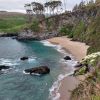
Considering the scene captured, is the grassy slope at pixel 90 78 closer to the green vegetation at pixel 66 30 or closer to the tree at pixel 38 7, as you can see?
the green vegetation at pixel 66 30

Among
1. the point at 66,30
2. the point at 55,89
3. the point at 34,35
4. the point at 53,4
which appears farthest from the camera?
the point at 53,4

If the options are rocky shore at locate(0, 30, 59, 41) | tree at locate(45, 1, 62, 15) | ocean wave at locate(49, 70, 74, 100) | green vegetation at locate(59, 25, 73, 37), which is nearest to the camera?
ocean wave at locate(49, 70, 74, 100)

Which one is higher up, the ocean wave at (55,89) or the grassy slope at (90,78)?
the grassy slope at (90,78)

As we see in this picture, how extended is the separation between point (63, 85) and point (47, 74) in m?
8.95

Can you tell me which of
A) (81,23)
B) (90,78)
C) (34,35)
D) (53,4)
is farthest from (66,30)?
(90,78)

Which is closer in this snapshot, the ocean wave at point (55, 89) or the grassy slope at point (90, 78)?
the grassy slope at point (90, 78)

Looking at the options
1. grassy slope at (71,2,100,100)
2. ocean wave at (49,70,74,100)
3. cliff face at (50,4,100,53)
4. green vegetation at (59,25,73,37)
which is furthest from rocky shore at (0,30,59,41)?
ocean wave at (49,70,74,100)

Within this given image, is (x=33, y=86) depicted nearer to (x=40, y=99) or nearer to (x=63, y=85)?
(x=63, y=85)

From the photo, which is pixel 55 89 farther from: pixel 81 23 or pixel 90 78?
pixel 81 23

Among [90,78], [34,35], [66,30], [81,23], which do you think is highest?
[90,78]

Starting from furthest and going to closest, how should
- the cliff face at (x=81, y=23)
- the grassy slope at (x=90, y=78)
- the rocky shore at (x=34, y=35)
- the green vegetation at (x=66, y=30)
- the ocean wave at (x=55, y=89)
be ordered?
the rocky shore at (x=34, y=35) < the green vegetation at (x=66, y=30) < the cliff face at (x=81, y=23) < the ocean wave at (x=55, y=89) < the grassy slope at (x=90, y=78)

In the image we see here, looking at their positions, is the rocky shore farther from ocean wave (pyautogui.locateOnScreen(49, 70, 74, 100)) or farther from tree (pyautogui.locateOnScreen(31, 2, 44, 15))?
ocean wave (pyautogui.locateOnScreen(49, 70, 74, 100))

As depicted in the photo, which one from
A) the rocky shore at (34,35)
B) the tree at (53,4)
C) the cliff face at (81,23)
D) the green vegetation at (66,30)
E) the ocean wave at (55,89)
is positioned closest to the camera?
the ocean wave at (55,89)

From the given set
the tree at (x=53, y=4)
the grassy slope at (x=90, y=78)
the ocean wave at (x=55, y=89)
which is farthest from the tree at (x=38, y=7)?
the ocean wave at (x=55, y=89)
